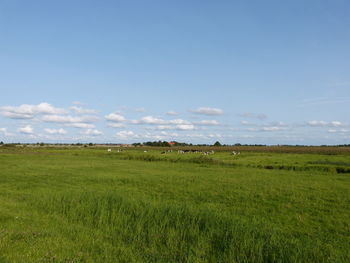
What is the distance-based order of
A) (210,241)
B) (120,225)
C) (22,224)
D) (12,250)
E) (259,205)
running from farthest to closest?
(259,205), (120,225), (22,224), (210,241), (12,250)

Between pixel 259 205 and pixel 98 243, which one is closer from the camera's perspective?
pixel 98 243

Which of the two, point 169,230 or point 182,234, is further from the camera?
point 169,230

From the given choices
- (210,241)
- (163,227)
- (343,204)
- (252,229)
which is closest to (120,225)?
(163,227)

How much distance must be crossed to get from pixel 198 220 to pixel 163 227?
59.7 inches

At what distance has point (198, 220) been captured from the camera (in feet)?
39.9

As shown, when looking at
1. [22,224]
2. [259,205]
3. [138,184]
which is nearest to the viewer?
[22,224]

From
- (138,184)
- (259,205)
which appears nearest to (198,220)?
(259,205)

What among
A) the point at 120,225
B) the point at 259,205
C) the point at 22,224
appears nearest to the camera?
the point at 22,224

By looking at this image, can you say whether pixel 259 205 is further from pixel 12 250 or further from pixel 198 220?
pixel 12 250

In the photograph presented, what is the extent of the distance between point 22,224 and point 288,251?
930cm

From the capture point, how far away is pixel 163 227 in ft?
38.0

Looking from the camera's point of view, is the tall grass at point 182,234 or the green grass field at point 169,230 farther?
the tall grass at point 182,234

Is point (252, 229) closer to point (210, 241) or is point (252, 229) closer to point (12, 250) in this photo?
point (210, 241)

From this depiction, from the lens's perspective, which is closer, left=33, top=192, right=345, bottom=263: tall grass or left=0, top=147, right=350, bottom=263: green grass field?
left=0, top=147, right=350, bottom=263: green grass field
